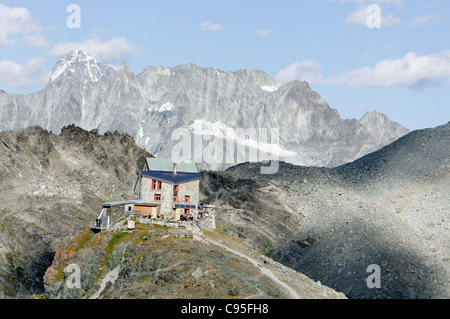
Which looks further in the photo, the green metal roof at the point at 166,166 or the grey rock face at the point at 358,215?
the grey rock face at the point at 358,215

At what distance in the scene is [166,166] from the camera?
95500 mm

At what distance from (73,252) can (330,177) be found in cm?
8566

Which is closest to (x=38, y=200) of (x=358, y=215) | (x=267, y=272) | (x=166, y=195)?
(x=358, y=215)

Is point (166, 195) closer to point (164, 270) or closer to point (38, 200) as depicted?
point (164, 270)

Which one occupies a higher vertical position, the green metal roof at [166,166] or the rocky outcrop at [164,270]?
the green metal roof at [166,166]

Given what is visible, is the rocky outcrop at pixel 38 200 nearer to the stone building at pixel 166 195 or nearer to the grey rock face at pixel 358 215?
the grey rock face at pixel 358 215

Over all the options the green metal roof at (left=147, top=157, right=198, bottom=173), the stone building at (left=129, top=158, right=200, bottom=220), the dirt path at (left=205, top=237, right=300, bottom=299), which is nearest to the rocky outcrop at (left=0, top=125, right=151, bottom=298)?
the green metal roof at (left=147, top=157, right=198, bottom=173)

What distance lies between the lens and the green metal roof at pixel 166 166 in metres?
94.9

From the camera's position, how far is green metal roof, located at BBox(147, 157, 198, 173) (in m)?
94.9

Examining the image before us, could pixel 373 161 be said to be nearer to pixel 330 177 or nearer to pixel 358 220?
pixel 330 177

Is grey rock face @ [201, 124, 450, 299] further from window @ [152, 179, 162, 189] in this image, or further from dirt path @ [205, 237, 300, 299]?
window @ [152, 179, 162, 189]

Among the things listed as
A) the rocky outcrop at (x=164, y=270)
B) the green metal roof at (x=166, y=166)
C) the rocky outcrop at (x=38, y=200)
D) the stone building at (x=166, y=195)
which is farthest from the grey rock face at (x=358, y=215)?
the rocky outcrop at (x=38, y=200)
